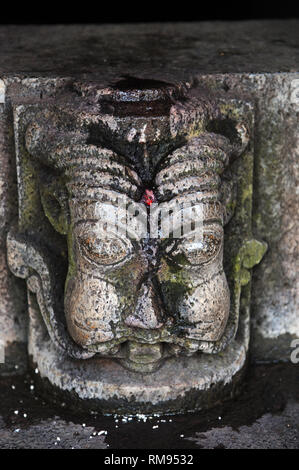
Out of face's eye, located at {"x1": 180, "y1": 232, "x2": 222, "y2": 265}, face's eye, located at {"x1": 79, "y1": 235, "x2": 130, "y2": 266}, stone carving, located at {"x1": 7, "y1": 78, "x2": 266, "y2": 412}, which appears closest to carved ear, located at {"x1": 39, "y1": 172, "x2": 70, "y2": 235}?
stone carving, located at {"x1": 7, "y1": 78, "x2": 266, "y2": 412}

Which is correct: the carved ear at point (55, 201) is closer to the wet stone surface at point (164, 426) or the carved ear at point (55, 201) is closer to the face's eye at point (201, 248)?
the face's eye at point (201, 248)

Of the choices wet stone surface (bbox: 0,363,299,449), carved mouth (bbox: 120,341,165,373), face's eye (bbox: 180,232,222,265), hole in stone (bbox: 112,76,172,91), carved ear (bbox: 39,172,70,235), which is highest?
hole in stone (bbox: 112,76,172,91)

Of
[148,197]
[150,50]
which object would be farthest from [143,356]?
[150,50]

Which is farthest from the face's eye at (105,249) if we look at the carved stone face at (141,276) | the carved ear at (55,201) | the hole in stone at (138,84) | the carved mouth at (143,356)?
the hole in stone at (138,84)

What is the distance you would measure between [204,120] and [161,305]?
47cm

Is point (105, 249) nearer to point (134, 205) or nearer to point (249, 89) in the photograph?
point (134, 205)

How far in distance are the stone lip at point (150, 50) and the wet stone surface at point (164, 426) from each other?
86cm

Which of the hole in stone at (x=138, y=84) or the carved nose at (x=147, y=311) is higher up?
the hole in stone at (x=138, y=84)

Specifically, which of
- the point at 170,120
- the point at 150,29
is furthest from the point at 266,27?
the point at 170,120

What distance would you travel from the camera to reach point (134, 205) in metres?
2.41

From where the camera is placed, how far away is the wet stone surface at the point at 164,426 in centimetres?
252

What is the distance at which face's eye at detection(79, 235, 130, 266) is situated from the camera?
7.97 feet

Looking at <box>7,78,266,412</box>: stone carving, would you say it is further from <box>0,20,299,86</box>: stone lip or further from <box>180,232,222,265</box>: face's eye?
<box>0,20,299,86</box>: stone lip

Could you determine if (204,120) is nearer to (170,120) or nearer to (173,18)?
(170,120)
